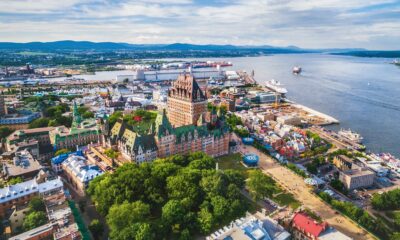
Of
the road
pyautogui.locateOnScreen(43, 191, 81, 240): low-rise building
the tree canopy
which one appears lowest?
the tree canopy

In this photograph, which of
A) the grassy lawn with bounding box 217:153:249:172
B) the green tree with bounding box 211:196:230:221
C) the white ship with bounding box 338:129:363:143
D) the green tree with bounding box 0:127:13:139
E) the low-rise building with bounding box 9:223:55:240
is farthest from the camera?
the white ship with bounding box 338:129:363:143

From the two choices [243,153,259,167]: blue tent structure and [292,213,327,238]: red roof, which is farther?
[243,153,259,167]: blue tent structure

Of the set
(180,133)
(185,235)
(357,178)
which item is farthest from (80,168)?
(357,178)

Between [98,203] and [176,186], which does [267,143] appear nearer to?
[176,186]

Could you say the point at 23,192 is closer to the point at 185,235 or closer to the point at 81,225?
the point at 81,225

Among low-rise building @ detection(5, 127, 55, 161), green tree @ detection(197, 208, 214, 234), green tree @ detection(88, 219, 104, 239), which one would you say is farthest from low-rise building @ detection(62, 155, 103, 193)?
green tree @ detection(197, 208, 214, 234)

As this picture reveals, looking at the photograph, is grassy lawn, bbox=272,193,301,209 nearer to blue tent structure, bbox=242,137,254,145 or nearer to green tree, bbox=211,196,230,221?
green tree, bbox=211,196,230,221

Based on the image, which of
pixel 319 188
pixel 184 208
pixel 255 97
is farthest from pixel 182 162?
pixel 255 97
